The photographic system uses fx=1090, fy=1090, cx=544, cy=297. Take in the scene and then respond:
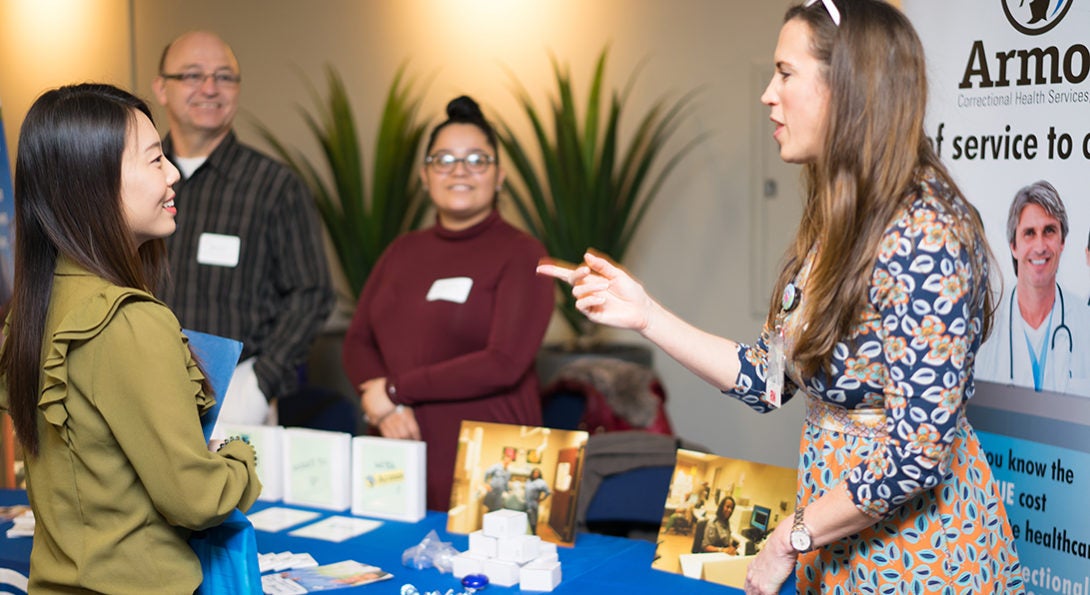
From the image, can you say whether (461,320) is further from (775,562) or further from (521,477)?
(775,562)

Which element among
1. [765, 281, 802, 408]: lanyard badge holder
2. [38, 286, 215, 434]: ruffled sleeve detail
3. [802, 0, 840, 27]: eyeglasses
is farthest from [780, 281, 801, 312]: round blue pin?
[38, 286, 215, 434]: ruffled sleeve detail

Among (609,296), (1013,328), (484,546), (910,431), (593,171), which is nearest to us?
(910,431)

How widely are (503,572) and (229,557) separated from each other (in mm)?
630

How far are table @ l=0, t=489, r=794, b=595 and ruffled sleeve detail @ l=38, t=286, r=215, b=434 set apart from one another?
776 millimetres

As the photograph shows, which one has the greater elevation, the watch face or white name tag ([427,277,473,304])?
white name tag ([427,277,473,304])

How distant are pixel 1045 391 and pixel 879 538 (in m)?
0.79

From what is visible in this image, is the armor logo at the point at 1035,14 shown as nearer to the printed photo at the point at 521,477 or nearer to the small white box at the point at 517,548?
the printed photo at the point at 521,477

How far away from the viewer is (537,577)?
212cm

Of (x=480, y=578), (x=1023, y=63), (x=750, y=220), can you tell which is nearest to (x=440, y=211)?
(x=480, y=578)

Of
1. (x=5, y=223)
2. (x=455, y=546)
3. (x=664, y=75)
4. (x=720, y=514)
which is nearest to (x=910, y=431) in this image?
(x=720, y=514)

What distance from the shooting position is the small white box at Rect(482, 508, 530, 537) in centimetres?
219

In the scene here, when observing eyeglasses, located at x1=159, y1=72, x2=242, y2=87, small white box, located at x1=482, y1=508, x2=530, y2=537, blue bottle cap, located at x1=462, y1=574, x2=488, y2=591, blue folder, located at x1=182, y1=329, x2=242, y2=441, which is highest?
eyeglasses, located at x1=159, y1=72, x2=242, y2=87

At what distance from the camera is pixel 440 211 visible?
3.20 m

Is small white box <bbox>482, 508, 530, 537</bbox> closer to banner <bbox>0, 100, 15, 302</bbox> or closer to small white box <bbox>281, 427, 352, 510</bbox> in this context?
small white box <bbox>281, 427, 352, 510</bbox>
